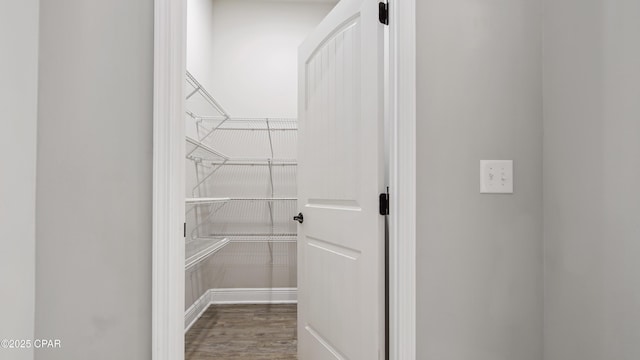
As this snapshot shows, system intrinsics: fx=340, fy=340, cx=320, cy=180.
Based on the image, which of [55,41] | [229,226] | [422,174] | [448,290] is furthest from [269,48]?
[448,290]

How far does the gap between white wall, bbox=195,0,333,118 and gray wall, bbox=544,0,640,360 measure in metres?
2.39

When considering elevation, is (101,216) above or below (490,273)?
above

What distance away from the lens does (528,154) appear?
1189 mm

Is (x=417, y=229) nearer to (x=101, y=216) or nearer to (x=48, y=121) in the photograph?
(x=101, y=216)

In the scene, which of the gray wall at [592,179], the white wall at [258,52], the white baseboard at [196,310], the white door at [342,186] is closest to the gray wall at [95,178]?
the white door at [342,186]

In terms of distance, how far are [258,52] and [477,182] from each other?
8.58 feet

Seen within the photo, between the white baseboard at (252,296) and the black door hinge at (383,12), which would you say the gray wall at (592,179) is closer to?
the black door hinge at (383,12)

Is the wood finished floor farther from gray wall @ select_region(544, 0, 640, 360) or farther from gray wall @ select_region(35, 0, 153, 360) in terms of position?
gray wall @ select_region(544, 0, 640, 360)

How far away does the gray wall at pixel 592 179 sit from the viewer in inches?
35.3

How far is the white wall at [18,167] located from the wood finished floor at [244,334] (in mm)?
1284

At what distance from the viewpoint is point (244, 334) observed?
244 centimetres

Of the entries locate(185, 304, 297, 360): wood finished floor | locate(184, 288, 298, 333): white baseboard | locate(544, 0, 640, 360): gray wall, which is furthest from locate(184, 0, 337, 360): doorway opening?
locate(544, 0, 640, 360): gray wall

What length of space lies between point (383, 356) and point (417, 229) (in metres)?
0.51

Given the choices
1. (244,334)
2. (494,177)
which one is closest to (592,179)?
(494,177)
